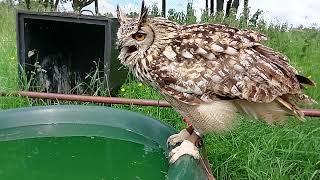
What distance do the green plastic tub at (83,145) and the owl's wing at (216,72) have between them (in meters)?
0.32

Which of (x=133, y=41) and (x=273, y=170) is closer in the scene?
(x=133, y=41)

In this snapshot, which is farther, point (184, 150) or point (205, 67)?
point (184, 150)

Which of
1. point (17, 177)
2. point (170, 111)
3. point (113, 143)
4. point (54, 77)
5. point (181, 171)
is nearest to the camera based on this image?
point (181, 171)

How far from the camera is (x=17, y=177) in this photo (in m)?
2.29

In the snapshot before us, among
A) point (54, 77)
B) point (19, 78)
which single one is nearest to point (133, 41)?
point (19, 78)

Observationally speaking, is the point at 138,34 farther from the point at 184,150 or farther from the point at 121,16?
the point at 184,150

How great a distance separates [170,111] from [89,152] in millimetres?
1125

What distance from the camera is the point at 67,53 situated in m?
4.88

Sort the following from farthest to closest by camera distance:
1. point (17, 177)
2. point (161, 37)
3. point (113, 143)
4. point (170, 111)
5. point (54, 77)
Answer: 1. point (54, 77)
2. point (170, 111)
3. point (113, 143)
4. point (17, 177)
5. point (161, 37)

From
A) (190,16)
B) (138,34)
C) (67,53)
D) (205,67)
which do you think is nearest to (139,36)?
(138,34)

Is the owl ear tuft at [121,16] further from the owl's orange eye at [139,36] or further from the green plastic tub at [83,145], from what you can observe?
the green plastic tub at [83,145]

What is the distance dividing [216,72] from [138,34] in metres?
0.37

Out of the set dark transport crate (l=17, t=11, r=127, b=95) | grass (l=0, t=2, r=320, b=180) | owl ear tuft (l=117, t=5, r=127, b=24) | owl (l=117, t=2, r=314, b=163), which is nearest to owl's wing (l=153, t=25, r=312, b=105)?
owl (l=117, t=2, r=314, b=163)

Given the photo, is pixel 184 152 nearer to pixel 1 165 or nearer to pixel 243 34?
pixel 243 34
